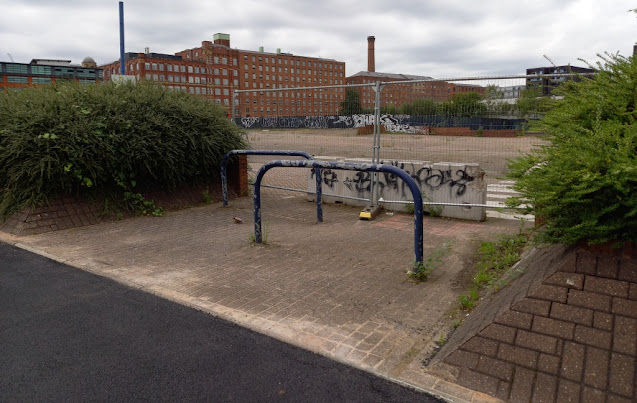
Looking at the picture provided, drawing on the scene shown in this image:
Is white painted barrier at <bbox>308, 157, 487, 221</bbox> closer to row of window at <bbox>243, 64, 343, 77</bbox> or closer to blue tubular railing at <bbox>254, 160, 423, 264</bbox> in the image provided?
blue tubular railing at <bbox>254, 160, 423, 264</bbox>

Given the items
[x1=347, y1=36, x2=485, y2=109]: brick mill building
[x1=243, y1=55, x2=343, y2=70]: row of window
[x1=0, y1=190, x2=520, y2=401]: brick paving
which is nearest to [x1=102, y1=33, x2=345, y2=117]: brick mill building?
[x1=243, y1=55, x2=343, y2=70]: row of window

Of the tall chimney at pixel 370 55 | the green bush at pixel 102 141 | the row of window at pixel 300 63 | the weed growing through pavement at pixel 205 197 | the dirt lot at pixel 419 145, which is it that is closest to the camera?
the dirt lot at pixel 419 145

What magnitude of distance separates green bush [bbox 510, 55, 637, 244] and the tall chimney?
12103cm

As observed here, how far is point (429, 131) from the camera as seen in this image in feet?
26.4

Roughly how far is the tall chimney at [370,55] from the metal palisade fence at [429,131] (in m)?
115

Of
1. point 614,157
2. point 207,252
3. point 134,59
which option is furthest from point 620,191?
point 134,59

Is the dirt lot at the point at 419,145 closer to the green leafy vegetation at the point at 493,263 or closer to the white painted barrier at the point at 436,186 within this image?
the white painted barrier at the point at 436,186

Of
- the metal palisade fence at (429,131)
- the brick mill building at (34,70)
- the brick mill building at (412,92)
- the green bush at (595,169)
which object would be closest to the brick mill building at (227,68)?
the brick mill building at (34,70)

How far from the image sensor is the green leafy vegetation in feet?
14.2

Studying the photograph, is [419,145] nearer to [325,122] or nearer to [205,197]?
[325,122]

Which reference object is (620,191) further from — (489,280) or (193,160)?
(193,160)

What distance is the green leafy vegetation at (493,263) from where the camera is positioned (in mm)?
4332

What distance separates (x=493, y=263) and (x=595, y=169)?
251 cm

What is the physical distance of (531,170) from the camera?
3844 mm
